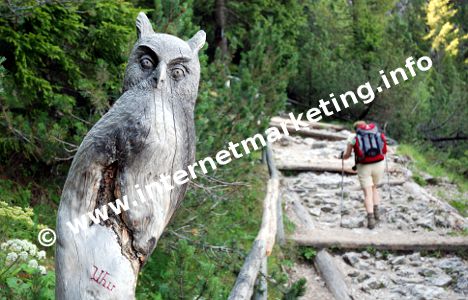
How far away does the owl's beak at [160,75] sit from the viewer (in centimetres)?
258

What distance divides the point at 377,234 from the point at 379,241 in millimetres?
376

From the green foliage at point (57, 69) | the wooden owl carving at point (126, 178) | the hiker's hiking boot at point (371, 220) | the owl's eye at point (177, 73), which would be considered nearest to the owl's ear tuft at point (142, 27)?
the wooden owl carving at point (126, 178)

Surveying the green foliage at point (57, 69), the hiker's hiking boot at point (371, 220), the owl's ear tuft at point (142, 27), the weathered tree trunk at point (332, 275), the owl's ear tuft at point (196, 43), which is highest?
the green foliage at point (57, 69)

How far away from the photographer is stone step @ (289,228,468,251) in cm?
703

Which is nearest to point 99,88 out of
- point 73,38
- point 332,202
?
point 73,38

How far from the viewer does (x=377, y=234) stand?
7.49m

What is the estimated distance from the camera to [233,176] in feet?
21.3

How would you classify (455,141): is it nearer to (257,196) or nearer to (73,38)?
(257,196)

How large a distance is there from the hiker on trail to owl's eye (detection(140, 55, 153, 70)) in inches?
208

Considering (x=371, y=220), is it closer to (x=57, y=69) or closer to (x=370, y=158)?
(x=370, y=158)

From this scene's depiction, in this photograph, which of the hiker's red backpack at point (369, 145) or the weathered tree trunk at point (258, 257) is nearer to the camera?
the weathered tree trunk at point (258, 257)

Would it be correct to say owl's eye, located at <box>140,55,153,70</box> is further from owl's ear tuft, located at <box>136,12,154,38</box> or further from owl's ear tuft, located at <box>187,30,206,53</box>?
owl's ear tuft, located at <box>187,30,206,53</box>

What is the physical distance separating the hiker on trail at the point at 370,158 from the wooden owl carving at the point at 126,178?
5.26m

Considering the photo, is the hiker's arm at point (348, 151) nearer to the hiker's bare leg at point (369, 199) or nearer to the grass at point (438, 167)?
the hiker's bare leg at point (369, 199)
